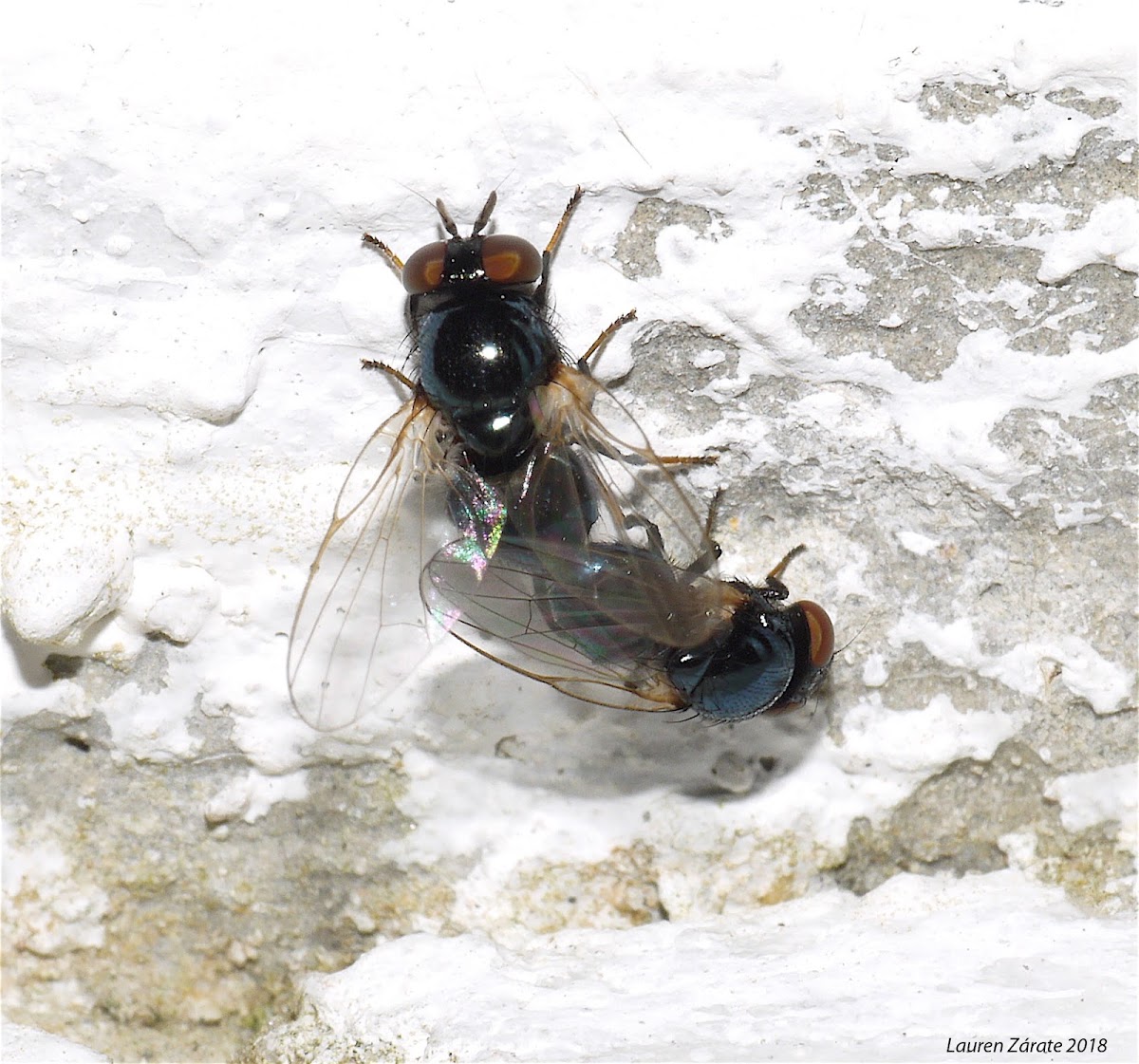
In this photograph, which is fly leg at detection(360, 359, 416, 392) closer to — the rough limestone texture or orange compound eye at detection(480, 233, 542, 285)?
the rough limestone texture

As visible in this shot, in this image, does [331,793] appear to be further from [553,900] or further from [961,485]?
[961,485]

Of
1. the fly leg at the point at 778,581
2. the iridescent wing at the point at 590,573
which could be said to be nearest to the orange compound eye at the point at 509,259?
the iridescent wing at the point at 590,573

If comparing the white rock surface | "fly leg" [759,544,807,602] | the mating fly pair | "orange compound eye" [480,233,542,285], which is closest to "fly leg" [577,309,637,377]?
the mating fly pair

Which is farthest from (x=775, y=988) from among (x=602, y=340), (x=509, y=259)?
(x=509, y=259)

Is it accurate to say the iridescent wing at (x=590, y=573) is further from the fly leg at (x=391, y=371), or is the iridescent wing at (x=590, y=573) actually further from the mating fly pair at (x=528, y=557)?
the fly leg at (x=391, y=371)

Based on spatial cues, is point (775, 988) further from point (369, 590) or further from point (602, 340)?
point (602, 340)
